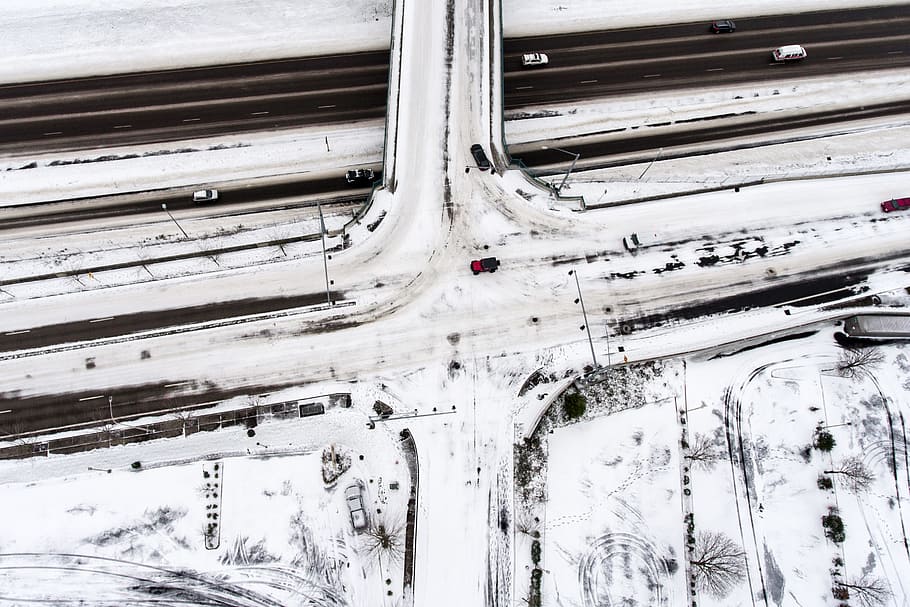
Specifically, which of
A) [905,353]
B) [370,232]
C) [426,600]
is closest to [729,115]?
[905,353]

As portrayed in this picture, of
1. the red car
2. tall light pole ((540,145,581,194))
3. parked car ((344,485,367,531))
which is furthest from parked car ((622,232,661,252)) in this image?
parked car ((344,485,367,531))

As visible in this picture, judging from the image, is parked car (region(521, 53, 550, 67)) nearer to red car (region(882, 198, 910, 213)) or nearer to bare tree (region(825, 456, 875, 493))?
red car (region(882, 198, 910, 213))

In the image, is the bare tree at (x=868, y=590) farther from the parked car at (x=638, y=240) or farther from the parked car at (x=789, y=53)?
the parked car at (x=789, y=53)

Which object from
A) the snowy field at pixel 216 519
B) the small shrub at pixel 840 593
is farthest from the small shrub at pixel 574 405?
the small shrub at pixel 840 593

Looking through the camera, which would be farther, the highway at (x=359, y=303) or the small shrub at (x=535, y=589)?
the highway at (x=359, y=303)

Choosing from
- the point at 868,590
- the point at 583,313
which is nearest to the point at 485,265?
the point at 583,313
